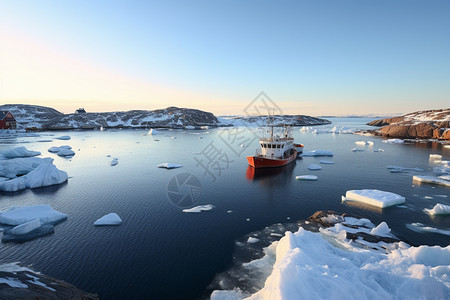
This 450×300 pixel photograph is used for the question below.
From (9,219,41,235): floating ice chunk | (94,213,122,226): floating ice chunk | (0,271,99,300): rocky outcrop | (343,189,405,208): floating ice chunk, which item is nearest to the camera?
(0,271,99,300): rocky outcrop

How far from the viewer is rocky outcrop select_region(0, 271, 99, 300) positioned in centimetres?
901

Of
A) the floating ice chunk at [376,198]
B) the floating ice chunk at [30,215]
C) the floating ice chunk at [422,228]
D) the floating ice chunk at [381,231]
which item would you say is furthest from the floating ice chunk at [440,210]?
the floating ice chunk at [30,215]

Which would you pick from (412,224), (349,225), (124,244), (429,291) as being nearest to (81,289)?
(124,244)

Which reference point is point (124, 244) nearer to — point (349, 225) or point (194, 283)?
point (194, 283)

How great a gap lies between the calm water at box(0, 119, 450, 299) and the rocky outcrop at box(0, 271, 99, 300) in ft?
6.25

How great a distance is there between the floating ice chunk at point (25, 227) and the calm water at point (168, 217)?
1.69 m

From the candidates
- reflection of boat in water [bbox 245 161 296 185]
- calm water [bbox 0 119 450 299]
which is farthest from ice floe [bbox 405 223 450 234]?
reflection of boat in water [bbox 245 161 296 185]

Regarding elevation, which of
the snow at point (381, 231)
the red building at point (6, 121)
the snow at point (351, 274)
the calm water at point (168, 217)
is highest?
the red building at point (6, 121)

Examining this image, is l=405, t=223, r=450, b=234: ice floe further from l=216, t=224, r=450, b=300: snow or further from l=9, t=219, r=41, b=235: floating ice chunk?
l=9, t=219, r=41, b=235: floating ice chunk

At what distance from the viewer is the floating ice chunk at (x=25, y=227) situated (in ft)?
60.1

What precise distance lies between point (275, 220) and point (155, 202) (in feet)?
46.9

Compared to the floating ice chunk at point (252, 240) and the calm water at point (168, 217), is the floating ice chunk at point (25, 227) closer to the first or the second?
the calm water at point (168, 217)

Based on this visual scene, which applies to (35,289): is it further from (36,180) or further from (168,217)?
(36,180)

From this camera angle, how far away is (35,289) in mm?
9750
